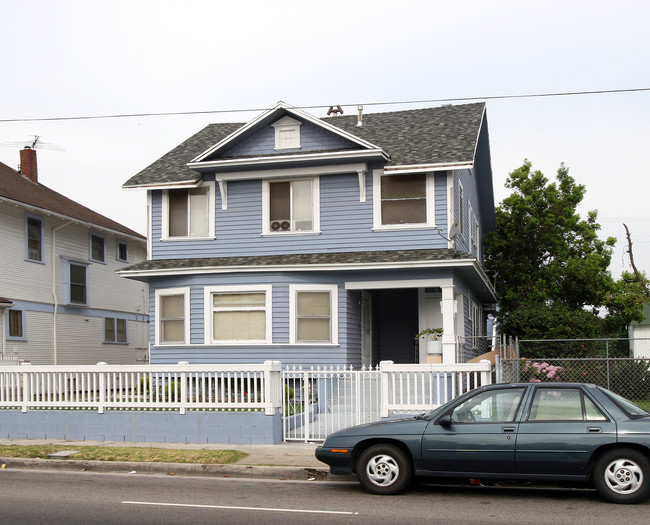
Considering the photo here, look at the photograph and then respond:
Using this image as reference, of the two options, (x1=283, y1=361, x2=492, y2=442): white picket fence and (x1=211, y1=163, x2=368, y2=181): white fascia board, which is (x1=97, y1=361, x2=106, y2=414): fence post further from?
(x1=211, y1=163, x2=368, y2=181): white fascia board

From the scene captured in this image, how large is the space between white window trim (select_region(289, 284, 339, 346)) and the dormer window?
362 centimetres

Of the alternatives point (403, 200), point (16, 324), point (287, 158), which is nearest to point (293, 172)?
point (287, 158)

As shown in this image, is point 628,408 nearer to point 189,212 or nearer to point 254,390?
point 254,390

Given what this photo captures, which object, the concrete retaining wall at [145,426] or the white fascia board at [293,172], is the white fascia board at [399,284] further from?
→ the concrete retaining wall at [145,426]

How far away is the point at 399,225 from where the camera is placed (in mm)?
19156

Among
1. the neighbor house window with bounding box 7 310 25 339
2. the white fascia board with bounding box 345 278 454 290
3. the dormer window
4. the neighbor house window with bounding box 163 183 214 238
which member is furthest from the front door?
the neighbor house window with bounding box 7 310 25 339

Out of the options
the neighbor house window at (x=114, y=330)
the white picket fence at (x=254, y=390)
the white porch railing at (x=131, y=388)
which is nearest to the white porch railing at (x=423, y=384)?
the white picket fence at (x=254, y=390)

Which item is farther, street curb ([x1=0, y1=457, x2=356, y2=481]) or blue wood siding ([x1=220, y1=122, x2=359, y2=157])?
blue wood siding ([x1=220, y1=122, x2=359, y2=157])

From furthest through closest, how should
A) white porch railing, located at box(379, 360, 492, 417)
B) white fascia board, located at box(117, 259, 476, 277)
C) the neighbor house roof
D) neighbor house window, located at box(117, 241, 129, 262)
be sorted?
neighbor house window, located at box(117, 241, 129, 262), the neighbor house roof, white fascia board, located at box(117, 259, 476, 277), white porch railing, located at box(379, 360, 492, 417)

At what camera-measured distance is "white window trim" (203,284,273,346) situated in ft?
64.0

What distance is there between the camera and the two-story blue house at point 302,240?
18859 millimetres

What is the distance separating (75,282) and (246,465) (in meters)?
18.9

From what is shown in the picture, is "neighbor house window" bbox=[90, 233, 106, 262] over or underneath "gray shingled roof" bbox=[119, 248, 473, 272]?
over

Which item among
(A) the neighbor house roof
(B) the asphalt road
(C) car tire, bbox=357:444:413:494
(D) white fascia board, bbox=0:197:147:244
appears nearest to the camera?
(B) the asphalt road
